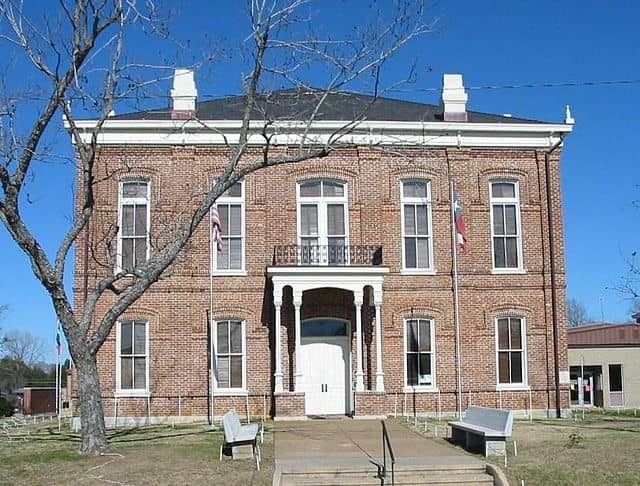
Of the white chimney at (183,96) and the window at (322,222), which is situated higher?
the white chimney at (183,96)

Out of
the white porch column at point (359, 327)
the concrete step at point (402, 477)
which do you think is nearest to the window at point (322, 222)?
the white porch column at point (359, 327)

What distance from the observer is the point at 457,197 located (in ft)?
84.2

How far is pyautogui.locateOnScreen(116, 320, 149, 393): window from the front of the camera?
82.3 ft

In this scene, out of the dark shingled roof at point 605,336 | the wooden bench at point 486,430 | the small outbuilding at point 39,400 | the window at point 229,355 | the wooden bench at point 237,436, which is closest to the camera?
the wooden bench at point 237,436

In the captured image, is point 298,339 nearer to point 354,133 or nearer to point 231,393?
point 231,393

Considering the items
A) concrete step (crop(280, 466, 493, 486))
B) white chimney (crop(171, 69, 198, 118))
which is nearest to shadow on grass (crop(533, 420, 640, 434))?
concrete step (crop(280, 466, 493, 486))

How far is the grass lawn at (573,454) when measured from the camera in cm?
1448

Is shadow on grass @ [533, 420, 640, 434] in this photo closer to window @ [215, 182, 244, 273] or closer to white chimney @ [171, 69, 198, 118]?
window @ [215, 182, 244, 273]

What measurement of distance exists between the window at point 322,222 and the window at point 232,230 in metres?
1.74

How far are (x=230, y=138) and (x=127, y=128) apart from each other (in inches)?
119

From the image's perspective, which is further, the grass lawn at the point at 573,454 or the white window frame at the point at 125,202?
the white window frame at the point at 125,202

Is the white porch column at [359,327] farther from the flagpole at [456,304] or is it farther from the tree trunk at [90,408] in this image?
the tree trunk at [90,408]

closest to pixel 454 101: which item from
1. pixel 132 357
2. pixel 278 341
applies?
pixel 278 341

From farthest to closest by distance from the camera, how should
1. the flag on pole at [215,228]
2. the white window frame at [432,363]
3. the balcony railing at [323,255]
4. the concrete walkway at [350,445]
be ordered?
the white window frame at [432,363], the balcony railing at [323,255], the flag on pole at [215,228], the concrete walkway at [350,445]
